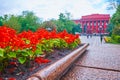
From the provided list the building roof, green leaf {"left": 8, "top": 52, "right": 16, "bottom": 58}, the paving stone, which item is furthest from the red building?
green leaf {"left": 8, "top": 52, "right": 16, "bottom": 58}

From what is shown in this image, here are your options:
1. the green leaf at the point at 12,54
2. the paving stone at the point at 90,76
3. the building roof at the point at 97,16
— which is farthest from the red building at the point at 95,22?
the green leaf at the point at 12,54

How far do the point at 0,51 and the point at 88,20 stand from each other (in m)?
87.0

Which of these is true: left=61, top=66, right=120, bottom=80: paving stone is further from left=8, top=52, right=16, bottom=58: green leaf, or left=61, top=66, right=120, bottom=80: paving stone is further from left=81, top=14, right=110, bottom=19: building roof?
left=81, top=14, right=110, bottom=19: building roof

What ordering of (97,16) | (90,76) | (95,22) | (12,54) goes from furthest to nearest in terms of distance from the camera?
(97,16) < (95,22) < (90,76) < (12,54)

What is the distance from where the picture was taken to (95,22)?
89.2 metres

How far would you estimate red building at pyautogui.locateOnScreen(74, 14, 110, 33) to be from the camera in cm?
8794

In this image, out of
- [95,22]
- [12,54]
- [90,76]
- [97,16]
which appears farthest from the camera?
[97,16]

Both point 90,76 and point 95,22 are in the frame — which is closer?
point 90,76

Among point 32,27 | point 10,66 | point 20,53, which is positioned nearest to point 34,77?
point 20,53

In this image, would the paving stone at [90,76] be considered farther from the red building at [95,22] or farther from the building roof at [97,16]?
the building roof at [97,16]

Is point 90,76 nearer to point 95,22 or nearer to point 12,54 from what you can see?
point 12,54

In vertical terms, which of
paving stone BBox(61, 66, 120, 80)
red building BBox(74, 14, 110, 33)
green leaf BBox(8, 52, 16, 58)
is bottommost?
paving stone BBox(61, 66, 120, 80)

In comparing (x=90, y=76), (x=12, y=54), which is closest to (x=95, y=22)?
(x=90, y=76)

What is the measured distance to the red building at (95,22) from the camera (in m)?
87.9
